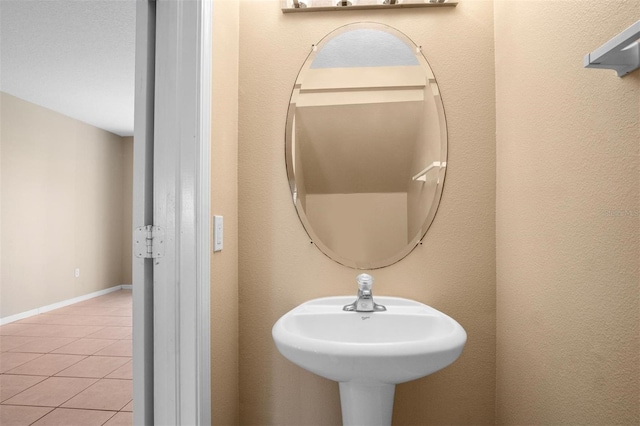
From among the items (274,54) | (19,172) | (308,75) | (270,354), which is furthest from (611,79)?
(19,172)

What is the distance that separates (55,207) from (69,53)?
2328mm

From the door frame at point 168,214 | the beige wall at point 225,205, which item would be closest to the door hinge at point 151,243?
the door frame at point 168,214

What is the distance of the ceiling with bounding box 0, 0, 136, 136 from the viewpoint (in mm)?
2455

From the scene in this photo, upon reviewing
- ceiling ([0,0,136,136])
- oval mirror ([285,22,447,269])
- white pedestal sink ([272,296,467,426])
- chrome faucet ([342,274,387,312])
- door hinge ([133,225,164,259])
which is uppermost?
ceiling ([0,0,136,136])

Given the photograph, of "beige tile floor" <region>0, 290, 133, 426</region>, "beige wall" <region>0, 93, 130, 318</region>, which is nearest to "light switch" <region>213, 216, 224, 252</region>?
"beige tile floor" <region>0, 290, 133, 426</region>

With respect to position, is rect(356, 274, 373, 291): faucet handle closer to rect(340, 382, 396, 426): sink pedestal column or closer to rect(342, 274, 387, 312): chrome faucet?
rect(342, 274, 387, 312): chrome faucet

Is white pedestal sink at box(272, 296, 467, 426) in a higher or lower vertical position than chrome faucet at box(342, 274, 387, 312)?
lower

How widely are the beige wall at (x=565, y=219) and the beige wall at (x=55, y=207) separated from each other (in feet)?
15.3

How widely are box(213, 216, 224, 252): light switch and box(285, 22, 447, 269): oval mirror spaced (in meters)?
0.33

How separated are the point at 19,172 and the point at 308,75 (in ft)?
13.6

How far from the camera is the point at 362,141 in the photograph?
146cm

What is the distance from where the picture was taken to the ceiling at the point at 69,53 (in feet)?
8.05

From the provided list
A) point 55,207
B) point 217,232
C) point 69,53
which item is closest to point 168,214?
point 217,232

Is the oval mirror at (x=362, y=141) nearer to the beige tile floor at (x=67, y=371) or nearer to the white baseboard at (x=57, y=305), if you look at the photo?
the beige tile floor at (x=67, y=371)
